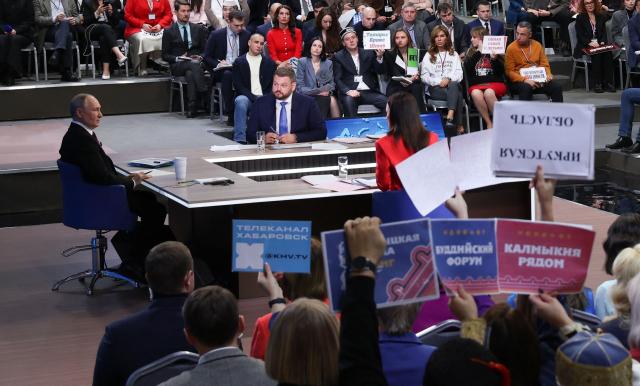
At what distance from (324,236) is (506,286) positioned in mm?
545

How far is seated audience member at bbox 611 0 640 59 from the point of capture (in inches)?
568

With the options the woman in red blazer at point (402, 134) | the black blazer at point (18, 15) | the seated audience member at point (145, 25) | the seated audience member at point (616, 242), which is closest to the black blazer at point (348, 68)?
the seated audience member at point (145, 25)

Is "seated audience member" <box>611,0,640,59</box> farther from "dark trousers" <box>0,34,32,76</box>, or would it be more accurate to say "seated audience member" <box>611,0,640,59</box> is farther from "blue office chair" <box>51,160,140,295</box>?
"blue office chair" <box>51,160,140,295</box>

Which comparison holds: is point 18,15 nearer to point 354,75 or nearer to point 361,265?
point 354,75

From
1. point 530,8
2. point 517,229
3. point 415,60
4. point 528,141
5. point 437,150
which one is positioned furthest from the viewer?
point 530,8

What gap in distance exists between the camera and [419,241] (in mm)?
3264

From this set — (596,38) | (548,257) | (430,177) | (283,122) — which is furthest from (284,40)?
(548,257)

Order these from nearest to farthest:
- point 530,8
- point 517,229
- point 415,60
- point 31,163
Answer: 1. point 517,229
2. point 31,163
3. point 415,60
4. point 530,8

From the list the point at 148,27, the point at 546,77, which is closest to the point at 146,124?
the point at 148,27

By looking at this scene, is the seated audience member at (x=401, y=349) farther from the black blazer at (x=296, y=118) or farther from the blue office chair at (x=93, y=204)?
the black blazer at (x=296, y=118)

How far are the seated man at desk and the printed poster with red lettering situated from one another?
5.62 m

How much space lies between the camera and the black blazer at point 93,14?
13797 mm

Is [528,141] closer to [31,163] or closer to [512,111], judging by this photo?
[512,111]

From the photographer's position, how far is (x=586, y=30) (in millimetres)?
14602
